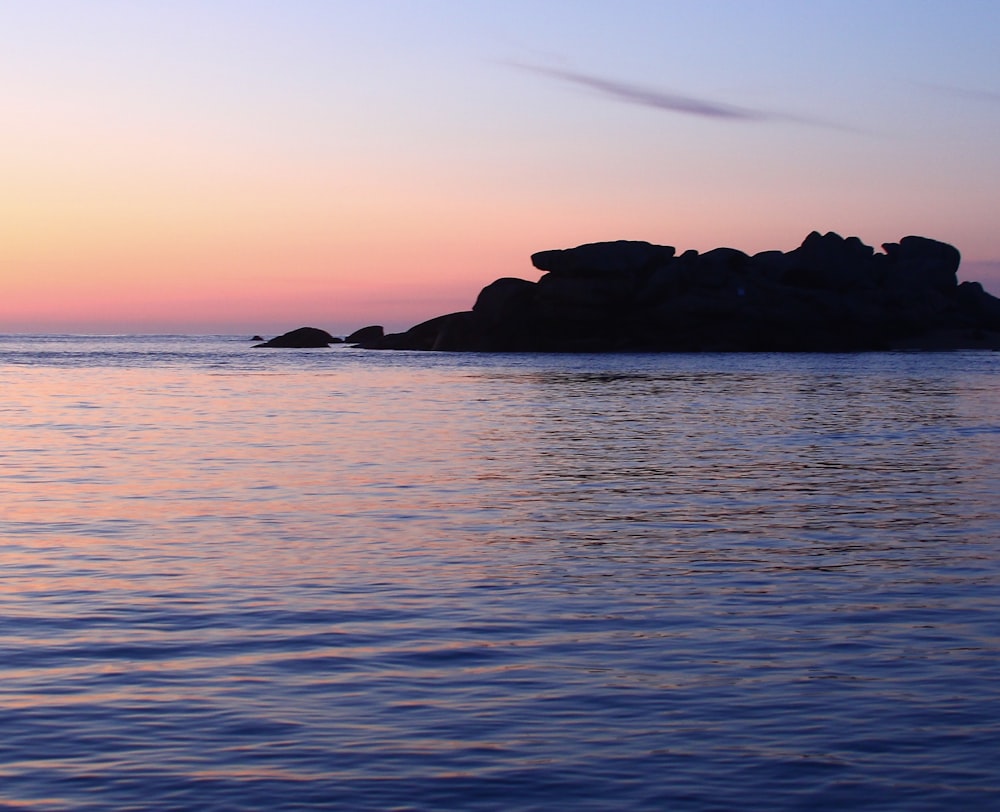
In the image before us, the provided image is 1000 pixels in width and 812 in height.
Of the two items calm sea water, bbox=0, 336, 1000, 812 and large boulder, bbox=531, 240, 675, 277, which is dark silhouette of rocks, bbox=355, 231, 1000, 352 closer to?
large boulder, bbox=531, 240, 675, 277

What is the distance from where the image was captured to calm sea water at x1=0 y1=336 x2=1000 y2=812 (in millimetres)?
8703

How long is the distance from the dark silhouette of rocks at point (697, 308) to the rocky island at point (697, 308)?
0.41ft

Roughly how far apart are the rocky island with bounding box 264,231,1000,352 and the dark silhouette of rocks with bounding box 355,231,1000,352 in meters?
0.12

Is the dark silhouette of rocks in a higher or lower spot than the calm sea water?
higher

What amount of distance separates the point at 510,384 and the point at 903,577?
63458mm

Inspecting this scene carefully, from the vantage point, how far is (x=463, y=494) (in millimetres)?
24828

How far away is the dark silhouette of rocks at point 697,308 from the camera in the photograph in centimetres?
14775

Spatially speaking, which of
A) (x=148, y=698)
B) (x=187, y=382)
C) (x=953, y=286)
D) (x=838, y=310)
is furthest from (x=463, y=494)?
(x=953, y=286)

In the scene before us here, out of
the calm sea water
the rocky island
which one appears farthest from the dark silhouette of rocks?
the calm sea water

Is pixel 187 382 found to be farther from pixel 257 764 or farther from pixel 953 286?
pixel 953 286

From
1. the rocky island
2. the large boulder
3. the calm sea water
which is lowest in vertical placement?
the calm sea water

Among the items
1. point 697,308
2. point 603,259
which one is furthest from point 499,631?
point 603,259

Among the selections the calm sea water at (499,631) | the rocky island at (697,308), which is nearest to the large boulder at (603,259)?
the rocky island at (697,308)

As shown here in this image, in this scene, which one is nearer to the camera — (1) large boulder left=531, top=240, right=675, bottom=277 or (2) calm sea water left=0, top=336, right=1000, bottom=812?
(2) calm sea water left=0, top=336, right=1000, bottom=812
